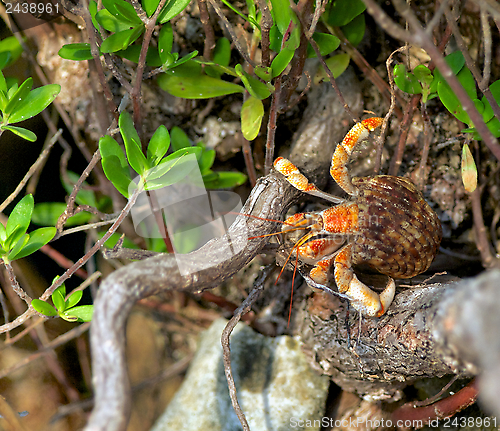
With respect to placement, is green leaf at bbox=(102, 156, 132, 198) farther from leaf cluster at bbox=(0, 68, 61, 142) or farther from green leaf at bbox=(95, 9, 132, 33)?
green leaf at bbox=(95, 9, 132, 33)

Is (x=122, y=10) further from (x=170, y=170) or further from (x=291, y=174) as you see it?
(x=291, y=174)

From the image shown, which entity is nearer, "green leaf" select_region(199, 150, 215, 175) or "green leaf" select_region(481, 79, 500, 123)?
"green leaf" select_region(481, 79, 500, 123)

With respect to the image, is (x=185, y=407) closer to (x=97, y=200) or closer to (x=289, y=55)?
(x=97, y=200)

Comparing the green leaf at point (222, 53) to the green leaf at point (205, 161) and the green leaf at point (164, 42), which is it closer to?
the green leaf at point (164, 42)

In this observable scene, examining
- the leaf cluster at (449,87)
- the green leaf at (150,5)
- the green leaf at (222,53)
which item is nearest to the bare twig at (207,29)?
the green leaf at (222,53)

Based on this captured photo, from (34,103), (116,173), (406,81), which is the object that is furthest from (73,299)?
(406,81)

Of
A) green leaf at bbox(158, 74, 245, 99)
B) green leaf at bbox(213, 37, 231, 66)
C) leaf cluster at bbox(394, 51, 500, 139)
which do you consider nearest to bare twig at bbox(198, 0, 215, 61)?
green leaf at bbox(213, 37, 231, 66)

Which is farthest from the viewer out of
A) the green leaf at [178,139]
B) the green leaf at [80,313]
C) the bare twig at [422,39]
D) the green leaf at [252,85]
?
the green leaf at [178,139]

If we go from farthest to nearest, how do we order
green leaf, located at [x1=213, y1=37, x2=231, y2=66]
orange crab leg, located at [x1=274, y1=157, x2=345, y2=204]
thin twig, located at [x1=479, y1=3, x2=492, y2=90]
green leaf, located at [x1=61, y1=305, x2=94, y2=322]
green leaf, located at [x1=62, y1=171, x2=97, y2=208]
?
green leaf, located at [x1=62, y1=171, x2=97, y2=208] < green leaf, located at [x1=213, y1=37, x2=231, y2=66] < orange crab leg, located at [x1=274, y1=157, x2=345, y2=204] < green leaf, located at [x1=61, y1=305, x2=94, y2=322] < thin twig, located at [x1=479, y1=3, x2=492, y2=90]
